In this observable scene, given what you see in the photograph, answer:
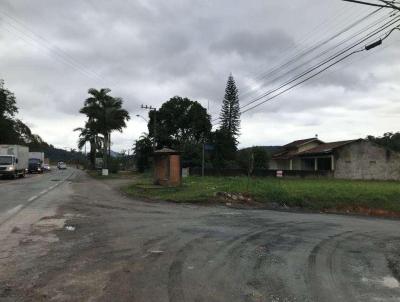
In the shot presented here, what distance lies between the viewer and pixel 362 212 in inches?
941

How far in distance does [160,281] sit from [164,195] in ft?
61.6

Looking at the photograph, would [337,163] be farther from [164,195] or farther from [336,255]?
[336,255]

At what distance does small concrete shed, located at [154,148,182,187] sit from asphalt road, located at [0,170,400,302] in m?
15.4

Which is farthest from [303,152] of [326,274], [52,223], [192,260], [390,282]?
[390,282]

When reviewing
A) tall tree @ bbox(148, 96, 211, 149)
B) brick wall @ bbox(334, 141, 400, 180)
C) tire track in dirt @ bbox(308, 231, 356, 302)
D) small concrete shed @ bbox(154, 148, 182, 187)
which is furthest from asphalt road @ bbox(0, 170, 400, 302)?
tall tree @ bbox(148, 96, 211, 149)

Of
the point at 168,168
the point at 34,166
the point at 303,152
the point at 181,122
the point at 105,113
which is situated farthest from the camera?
the point at 181,122

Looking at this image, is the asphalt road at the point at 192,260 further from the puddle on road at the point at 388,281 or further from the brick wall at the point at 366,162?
the brick wall at the point at 366,162

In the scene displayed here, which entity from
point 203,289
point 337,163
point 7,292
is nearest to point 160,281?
point 203,289

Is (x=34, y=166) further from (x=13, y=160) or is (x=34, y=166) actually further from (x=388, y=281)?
(x=388, y=281)

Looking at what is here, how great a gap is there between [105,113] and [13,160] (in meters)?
20.4

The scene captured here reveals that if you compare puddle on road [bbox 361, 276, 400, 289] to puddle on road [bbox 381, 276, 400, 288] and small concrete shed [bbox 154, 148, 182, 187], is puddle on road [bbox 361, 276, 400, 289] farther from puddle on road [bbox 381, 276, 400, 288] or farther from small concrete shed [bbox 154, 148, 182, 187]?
small concrete shed [bbox 154, 148, 182, 187]

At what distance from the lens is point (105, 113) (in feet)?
222

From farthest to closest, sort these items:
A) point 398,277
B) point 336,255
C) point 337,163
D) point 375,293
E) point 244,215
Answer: point 337,163 < point 244,215 < point 336,255 < point 398,277 < point 375,293

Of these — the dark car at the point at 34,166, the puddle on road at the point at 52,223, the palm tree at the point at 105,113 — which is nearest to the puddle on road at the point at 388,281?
the puddle on road at the point at 52,223
